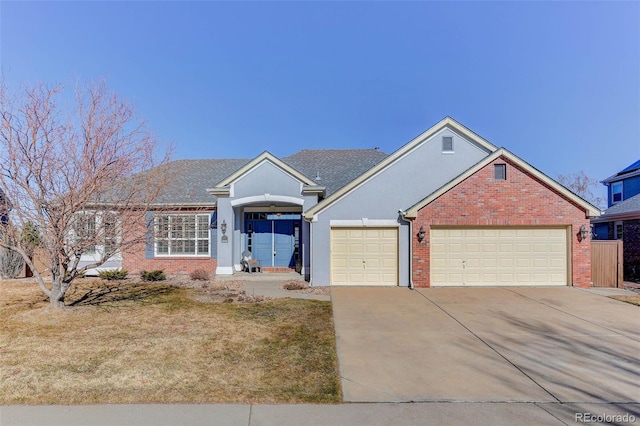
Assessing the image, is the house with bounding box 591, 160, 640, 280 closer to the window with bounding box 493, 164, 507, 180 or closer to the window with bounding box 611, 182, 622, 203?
the window with bounding box 611, 182, 622, 203

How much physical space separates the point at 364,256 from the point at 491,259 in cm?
484

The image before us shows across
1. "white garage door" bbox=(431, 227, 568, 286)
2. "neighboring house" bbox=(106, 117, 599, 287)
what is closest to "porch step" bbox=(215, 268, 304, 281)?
"neighboring house" bbox=(106, 117, 599, 287)

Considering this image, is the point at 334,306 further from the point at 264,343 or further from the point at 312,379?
the point at 312,379

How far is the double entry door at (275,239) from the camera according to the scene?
48.8ft

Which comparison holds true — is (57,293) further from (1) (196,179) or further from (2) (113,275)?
(1) (196,179)

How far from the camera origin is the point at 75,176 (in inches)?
297

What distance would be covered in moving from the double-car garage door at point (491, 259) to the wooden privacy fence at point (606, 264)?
1.66 m

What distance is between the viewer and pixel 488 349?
588 centimetres

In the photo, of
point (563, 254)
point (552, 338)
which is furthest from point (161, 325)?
point (563, 254)

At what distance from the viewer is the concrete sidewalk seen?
3.56 metres

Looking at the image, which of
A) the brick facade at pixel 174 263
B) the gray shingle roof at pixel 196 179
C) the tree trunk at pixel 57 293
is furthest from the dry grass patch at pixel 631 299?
the tree trunk at pixel 57 293

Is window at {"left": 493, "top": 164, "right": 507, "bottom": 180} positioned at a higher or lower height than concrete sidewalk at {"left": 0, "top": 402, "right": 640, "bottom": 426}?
higher

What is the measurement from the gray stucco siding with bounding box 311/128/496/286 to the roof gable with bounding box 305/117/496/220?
0.41 ft

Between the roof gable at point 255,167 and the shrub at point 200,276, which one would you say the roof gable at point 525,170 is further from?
the shrub at point 200,276
